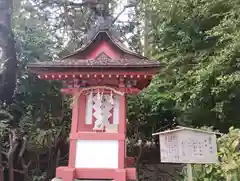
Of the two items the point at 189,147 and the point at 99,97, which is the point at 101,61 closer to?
the point at 99,97

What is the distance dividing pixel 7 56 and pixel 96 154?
4687 millimetres

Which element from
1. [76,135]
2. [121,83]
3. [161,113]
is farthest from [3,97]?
Answer: [161,113]

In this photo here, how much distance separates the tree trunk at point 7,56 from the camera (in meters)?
8.10

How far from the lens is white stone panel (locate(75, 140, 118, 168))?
5477mm

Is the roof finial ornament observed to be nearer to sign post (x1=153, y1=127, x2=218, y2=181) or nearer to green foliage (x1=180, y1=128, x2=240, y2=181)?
sign post (x1=153, y1=127, x2=218, y2=181)

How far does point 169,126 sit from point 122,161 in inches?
164

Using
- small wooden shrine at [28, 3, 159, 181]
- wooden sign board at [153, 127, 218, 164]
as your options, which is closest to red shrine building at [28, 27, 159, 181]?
small wooden shrine at [28, 3, 159, 181]

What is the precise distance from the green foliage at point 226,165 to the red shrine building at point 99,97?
147cm

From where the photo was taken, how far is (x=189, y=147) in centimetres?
412

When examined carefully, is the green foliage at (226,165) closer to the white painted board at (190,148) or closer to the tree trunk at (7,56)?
the white painted board at (190,148)

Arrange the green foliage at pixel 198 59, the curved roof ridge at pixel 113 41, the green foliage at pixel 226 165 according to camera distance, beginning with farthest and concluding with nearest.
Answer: the green foliage at pixel 198 59, the curved roof ridge at pixel 113 41, the green foliage at pixel 226 165

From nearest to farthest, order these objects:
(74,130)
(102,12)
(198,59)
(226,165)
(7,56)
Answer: (226,165), (74,130), (198,59), (102,12), (7,56)

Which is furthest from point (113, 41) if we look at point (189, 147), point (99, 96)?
point (189, 147)

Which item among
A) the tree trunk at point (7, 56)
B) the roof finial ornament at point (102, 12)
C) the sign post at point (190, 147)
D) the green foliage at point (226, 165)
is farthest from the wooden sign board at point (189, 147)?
the tree trunk at point (7, 56)
